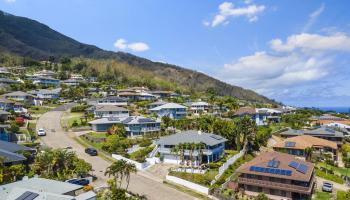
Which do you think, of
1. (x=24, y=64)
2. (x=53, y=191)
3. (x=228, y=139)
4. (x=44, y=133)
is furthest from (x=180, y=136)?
(x=24, y=64)

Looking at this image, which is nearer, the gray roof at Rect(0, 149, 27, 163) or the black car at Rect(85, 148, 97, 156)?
the gray roof at Rect(0, 149, 27, 163)

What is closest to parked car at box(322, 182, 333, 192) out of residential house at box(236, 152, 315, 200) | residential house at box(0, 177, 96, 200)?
residential house at box(236, 152, 315, 200)

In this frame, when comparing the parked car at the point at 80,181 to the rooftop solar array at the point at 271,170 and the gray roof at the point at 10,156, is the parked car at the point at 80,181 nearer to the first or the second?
the gray roof at the point at 10,156

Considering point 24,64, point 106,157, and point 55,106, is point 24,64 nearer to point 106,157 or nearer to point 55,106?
point 55,106

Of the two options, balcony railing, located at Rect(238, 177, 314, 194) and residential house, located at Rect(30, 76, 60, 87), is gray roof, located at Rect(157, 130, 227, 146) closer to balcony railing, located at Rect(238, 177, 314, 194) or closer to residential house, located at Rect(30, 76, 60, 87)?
balcony railing, located at Rect(238, 177, 314, 194)

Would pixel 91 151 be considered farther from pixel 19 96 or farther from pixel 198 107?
pixel 198 107

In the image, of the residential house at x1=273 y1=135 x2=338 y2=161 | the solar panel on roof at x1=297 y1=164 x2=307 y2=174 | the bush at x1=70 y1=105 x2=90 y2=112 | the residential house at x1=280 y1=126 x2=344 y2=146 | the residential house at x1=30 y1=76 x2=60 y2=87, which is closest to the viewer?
the solar panel on roof at x1=297 y1=164 x2=307 y2=174

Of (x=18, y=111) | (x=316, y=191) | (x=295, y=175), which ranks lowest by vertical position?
(x=316, y=191)

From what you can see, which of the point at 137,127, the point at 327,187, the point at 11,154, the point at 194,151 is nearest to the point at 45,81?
the point at 137,127
